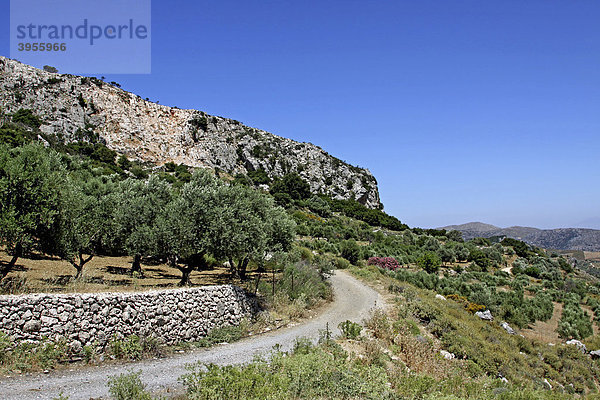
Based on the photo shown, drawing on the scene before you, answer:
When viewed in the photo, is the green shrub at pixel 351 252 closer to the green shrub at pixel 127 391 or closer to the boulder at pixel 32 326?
the boulder at pixel 32 326

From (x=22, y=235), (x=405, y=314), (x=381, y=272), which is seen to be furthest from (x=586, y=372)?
(x=22, y=235)

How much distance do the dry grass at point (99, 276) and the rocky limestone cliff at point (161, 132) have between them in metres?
44.6

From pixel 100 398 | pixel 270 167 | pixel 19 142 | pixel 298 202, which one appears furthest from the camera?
pixel 270 167

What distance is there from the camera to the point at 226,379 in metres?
6.41

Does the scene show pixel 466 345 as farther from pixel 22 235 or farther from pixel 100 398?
pixel 22 235

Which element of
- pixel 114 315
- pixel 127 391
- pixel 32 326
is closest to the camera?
pixel 127 391

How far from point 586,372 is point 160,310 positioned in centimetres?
→ 1765

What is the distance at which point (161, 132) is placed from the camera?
2749 inches

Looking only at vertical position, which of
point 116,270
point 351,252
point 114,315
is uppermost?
point 116,270

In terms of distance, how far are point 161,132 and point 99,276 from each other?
57929mm

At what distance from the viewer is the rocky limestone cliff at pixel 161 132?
57000 mm

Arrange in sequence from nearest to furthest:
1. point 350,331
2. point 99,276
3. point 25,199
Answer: point 25,199
point 350,331
point 99,276

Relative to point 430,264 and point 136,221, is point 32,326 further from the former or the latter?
point 430,264

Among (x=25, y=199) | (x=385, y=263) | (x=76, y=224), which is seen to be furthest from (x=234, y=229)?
(x=385, y=263)
